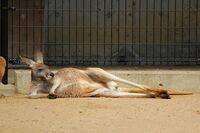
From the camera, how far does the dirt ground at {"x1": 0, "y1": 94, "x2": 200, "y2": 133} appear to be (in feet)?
24.0

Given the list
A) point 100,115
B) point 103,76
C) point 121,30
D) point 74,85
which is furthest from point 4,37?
point 121,30

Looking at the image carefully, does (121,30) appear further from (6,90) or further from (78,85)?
(6,90)

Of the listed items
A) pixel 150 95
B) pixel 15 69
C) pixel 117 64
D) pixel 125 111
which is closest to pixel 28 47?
pixel 15 69

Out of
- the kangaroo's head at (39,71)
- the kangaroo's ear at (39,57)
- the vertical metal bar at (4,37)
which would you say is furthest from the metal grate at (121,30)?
the kangaroo's head at (39,71)

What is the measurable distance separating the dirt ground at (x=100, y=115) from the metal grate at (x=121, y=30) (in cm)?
292

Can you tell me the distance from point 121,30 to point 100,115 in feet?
17.0

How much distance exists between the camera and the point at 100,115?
8.26 meters

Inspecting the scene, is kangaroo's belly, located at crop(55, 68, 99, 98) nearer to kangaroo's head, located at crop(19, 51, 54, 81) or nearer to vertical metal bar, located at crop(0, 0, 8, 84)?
kangaroo's head, located at crop(19, 51, 54, 81)

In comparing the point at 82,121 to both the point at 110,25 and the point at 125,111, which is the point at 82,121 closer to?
the point at 125,111

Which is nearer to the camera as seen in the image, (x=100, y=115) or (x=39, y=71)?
(x=100, y=115)

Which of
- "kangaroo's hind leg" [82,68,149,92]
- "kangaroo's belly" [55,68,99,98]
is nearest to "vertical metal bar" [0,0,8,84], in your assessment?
"kangaroo's belly" [55,68,99,98]

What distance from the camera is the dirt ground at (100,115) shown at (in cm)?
732

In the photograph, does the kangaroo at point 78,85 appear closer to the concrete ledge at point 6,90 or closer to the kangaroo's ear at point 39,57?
the kangaroo's ear at point 39,57

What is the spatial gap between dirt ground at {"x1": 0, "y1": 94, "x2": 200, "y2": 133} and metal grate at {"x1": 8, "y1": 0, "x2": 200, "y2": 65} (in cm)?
292
